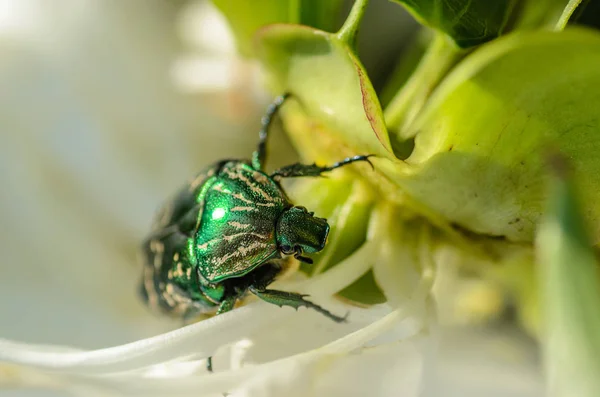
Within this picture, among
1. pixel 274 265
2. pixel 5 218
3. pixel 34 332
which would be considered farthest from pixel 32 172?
pixel 274 265

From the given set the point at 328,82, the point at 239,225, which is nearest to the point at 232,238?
the point at 239,225

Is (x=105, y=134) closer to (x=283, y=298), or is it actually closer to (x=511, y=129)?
(x=283, y=298)

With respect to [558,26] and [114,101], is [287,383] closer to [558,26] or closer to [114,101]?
[558,26]

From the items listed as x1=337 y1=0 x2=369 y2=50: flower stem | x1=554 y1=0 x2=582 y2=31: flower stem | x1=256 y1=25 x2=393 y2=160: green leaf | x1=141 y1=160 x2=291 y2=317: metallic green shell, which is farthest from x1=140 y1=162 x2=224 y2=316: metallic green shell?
x1=554 y1=0 x2=582 y2=31: flower stem

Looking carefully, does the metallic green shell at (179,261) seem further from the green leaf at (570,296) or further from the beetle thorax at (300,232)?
the green leaf at (570,296)

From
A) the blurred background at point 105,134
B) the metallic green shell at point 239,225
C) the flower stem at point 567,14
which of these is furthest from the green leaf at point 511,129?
the blurred background at point 105,134
